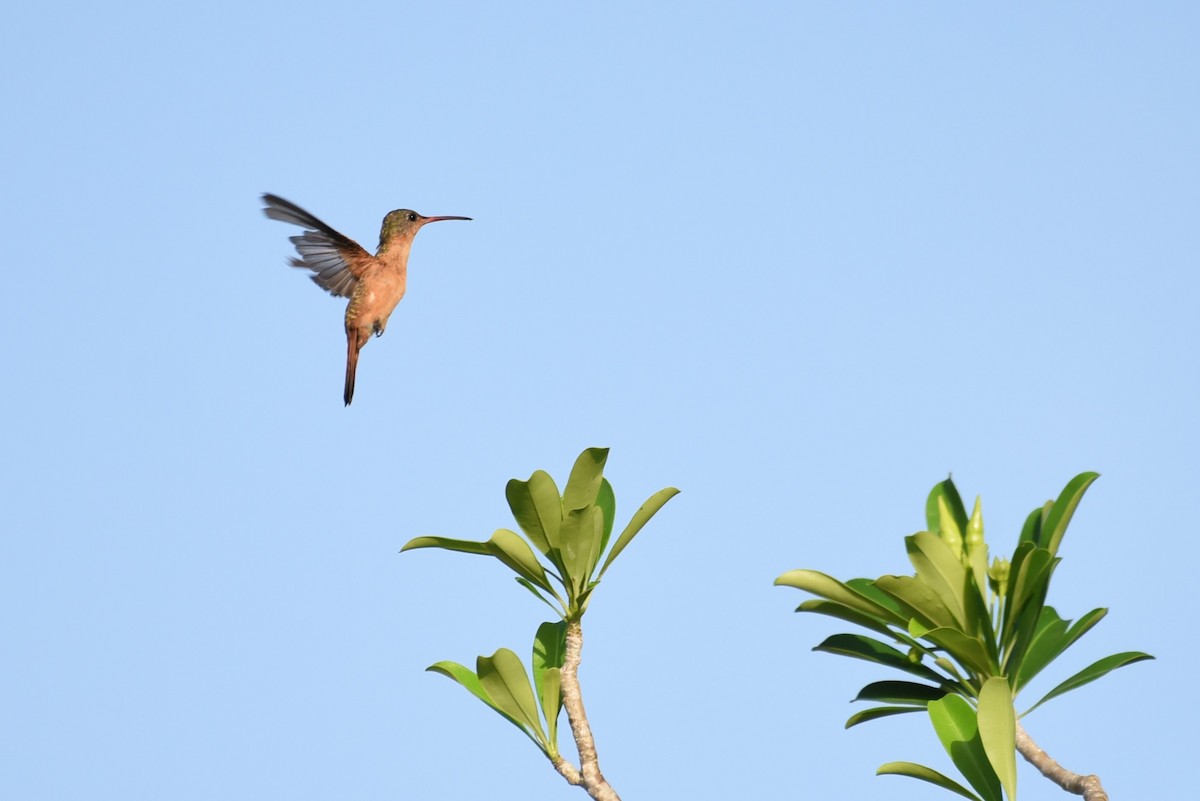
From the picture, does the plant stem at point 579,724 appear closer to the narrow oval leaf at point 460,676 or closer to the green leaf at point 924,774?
the narrow oval leaf at point 460,676

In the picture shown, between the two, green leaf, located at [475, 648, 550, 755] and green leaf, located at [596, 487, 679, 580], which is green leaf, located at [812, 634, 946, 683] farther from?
green leaf, located at [475, 648, 550, 755]

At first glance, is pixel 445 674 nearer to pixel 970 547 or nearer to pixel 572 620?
pixel 572 620

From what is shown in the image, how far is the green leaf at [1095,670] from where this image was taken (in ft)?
11.7

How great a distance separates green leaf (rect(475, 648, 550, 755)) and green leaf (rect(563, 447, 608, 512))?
0.47 m

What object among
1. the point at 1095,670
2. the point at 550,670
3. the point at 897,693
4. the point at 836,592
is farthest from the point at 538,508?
the point at 1095,670

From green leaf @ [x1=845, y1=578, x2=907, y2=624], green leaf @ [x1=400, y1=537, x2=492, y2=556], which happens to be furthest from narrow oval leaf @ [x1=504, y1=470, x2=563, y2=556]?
green leaf @ [x1=845, y1=578, x2=907, y2=624]

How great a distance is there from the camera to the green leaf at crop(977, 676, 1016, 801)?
129 inches

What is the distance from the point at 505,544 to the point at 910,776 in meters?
1.26

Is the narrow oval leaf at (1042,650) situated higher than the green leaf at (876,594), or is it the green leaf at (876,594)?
the green leaf at (876,594)

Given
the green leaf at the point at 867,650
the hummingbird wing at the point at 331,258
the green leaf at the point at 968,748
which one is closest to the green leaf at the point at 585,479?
the green leaf at the point at 867,650

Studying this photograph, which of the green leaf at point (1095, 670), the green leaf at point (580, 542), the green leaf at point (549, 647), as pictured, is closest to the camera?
the green leaf at point (1095, 670)

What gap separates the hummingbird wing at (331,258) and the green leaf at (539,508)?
4.24m

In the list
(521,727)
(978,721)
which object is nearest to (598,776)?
(521,727)

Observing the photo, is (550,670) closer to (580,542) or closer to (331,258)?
(580,542)
